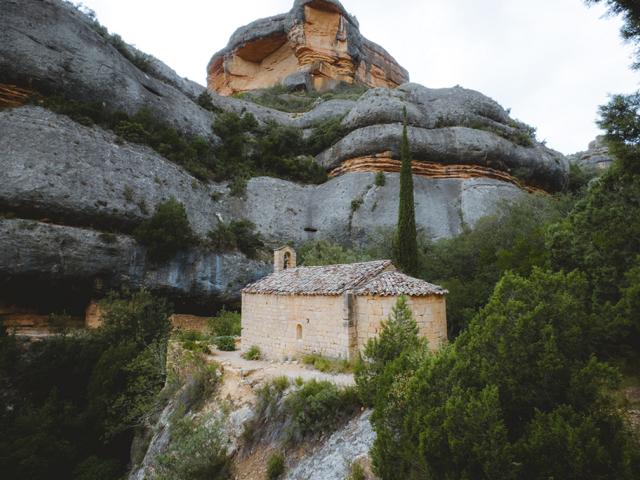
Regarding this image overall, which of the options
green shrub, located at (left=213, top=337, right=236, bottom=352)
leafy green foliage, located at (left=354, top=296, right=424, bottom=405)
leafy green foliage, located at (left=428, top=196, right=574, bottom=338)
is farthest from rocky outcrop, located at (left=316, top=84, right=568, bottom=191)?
leafy green foliage, located at (left=354, top=296, right=424, bottom=405)

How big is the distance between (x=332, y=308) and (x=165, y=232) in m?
13.1

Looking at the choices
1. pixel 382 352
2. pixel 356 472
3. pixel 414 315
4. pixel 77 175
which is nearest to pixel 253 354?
pixel 414 315

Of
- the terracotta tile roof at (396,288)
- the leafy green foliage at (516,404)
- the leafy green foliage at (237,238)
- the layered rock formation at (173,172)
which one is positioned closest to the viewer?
the leafy green foliage at (516,404)

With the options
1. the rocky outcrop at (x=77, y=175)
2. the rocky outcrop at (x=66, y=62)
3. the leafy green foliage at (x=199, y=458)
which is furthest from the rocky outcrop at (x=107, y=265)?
the leafy green foliage at (x=199, y=458)

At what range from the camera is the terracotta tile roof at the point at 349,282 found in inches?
487

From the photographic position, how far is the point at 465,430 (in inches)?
194

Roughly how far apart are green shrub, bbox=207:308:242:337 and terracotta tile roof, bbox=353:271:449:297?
37.9ft

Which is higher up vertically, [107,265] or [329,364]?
[107,265]

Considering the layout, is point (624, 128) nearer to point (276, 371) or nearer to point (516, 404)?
point (516, 404)

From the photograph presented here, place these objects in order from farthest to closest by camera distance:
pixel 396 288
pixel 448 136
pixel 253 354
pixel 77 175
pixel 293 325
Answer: pixel 448 136 < pixel 77 175 < pixel 253 354 < pixel 293 325 < pixel 396 288

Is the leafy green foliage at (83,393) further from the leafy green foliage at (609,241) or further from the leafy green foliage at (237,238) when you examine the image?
the leafy green foliage at (609,241)

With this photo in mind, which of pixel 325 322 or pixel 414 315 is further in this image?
pixel 325 322

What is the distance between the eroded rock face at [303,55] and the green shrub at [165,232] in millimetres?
34148

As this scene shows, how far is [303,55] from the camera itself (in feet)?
164
